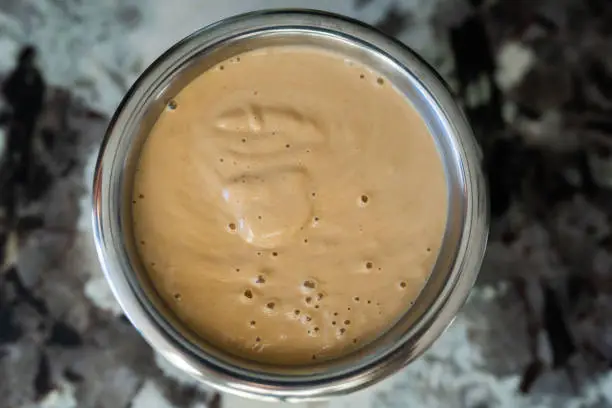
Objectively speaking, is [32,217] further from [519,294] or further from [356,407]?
[519,294]

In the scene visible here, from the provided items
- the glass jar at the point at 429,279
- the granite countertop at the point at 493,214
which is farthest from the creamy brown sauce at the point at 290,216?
the granite countertop at the point at 493,214

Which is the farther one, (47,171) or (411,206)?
(47,171)

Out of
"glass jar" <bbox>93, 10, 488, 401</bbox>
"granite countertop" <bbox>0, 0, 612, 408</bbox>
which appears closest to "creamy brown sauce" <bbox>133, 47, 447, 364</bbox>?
"glass jar" <bbox>93, 10, 488, 401</bbox>

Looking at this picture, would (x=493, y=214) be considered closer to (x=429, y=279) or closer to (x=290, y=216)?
(x=429, y=279)

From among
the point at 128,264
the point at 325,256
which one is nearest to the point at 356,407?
the point at 325,256

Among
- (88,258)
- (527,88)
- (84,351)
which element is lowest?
(84,351)

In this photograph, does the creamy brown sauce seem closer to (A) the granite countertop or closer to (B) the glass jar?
(B) the glass jar

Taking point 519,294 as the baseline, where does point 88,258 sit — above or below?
below

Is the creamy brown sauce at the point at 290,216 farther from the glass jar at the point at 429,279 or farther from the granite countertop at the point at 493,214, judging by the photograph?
the granite countertop at the point at 493,214
